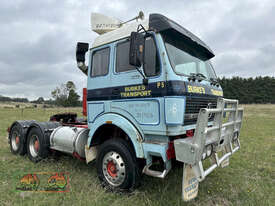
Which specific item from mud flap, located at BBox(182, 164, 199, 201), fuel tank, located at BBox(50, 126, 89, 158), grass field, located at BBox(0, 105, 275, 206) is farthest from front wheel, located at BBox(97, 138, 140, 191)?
mud flap, located at BBox(182, 164, 199, 201)

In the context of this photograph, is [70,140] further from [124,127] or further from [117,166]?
[124,127]

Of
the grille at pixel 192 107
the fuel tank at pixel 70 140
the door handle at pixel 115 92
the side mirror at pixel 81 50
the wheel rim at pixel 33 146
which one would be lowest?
the wheel rim at pixel 33 146

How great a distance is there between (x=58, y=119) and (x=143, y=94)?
4.25 meters

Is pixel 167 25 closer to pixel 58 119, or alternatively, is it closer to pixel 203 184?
pixel 203 184

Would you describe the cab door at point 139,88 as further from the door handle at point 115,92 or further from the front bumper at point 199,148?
the front bumper at point 199,148

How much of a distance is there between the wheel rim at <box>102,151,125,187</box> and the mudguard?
0.51 metres

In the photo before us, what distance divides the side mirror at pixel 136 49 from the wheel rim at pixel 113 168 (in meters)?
1.75

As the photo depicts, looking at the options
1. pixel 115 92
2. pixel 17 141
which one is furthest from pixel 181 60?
pixel 17 141

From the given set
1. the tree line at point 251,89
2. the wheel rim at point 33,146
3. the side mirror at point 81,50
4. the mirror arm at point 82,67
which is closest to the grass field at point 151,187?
the wheel rim at point 33,146

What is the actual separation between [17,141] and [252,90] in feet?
231

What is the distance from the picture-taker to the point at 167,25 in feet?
10.2

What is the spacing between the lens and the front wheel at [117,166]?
330cm

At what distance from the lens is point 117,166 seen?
11.5ft

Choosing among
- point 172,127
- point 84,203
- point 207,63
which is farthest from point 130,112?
point 207,63
